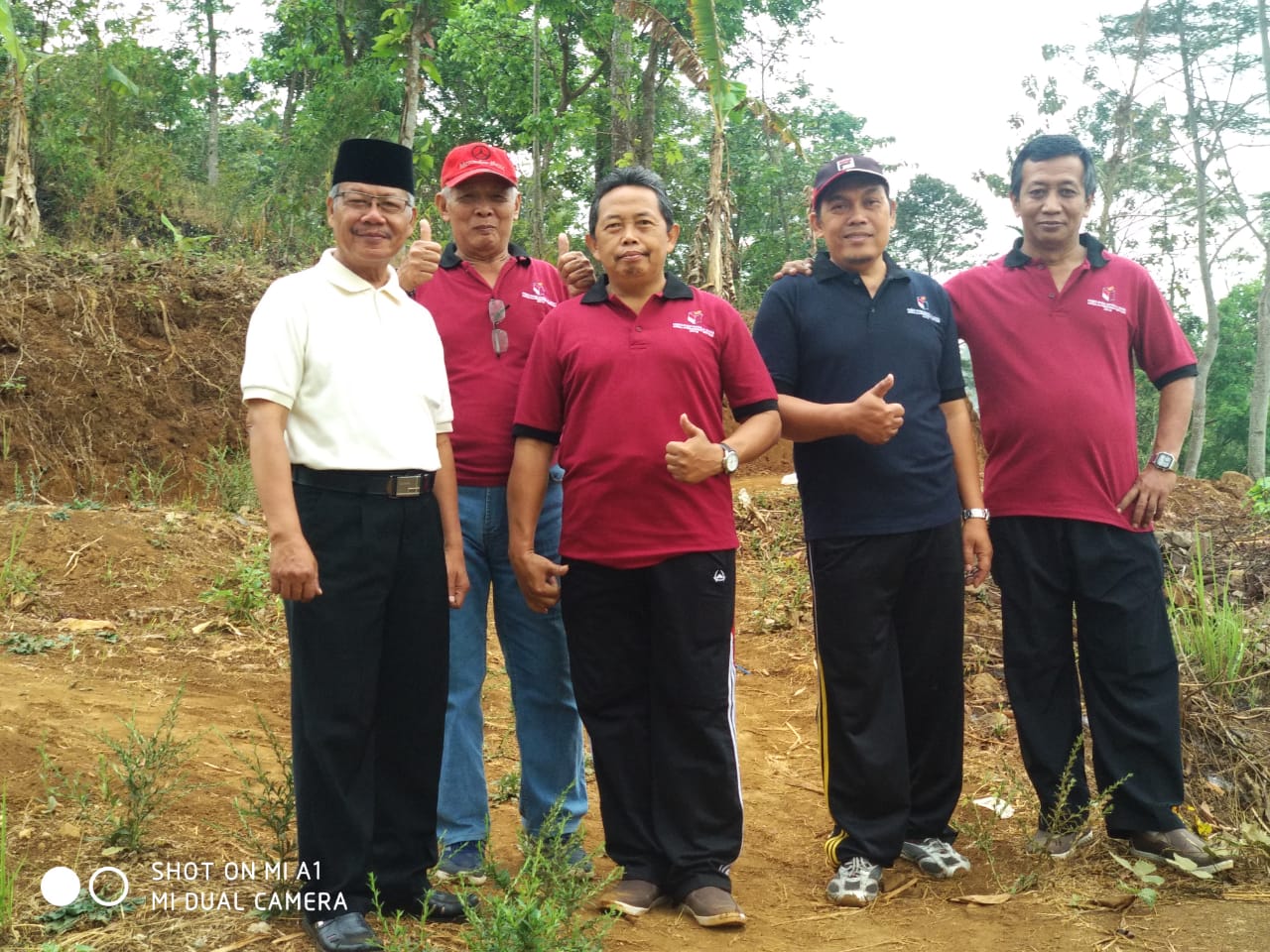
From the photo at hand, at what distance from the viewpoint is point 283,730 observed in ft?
16.2

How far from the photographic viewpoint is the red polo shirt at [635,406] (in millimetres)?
3229

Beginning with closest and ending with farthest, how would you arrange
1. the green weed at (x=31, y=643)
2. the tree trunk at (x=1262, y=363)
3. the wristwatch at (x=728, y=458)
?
the wristwatch at (x=728, y=458)
the green weed at (x=31, y=643)
the tree trunk at (x=1262, y=363)

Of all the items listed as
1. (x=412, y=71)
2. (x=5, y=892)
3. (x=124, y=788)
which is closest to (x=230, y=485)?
(x=412, y=71)

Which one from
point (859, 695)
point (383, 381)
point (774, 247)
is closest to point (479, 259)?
point (383, 381)

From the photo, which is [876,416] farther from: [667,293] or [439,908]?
[439,908]

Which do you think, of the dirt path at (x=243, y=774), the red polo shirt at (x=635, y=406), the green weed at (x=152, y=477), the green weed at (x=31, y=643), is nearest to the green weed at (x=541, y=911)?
the dirt path at (x=243, y=774)

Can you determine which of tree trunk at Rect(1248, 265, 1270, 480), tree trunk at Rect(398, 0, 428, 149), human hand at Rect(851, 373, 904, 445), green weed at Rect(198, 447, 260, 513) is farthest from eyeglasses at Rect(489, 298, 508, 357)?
tree trunk at Rect(1248, 265, 1270, 480)

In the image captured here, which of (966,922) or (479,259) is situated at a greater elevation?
(479,259)

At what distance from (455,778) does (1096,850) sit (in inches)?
85.9

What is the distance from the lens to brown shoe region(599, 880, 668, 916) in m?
3.20

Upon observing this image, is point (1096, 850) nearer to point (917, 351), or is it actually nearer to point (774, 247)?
point (917, 351)

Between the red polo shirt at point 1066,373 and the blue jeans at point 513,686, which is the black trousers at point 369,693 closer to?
the blue jeans at point 513,686

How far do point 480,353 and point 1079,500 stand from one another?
2039 mm
